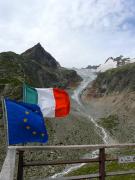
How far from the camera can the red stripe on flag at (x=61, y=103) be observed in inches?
921

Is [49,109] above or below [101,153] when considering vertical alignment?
above

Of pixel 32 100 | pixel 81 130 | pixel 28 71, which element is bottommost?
pixel 81 130

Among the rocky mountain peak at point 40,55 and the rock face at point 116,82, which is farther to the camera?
the rocky mountain peak at point 40,55

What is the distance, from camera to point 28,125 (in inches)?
657

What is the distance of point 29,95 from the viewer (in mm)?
22359

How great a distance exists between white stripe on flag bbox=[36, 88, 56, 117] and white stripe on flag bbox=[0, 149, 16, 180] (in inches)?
334

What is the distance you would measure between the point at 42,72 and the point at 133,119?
6453 cm

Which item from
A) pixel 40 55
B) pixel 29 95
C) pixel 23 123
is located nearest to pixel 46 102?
pixel 29 95

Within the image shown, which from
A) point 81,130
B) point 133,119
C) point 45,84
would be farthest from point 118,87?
point 81,130

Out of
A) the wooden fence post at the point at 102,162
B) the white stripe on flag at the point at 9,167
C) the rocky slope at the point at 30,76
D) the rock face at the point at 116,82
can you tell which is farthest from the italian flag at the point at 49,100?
the rock face at the point at 116,82

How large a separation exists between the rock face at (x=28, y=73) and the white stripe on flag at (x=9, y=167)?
261 ft

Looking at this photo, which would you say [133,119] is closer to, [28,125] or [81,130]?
[81,130]

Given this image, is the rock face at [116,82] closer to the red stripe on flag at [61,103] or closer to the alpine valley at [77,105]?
the alpine valley at [77,105]

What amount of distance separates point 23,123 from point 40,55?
567 feet
